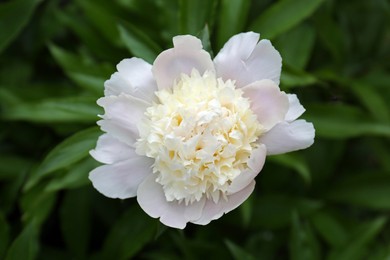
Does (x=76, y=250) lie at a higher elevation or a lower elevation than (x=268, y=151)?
lower

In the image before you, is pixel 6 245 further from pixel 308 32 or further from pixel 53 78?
pixel 308 32

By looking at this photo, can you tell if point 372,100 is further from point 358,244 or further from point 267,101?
point 267,101

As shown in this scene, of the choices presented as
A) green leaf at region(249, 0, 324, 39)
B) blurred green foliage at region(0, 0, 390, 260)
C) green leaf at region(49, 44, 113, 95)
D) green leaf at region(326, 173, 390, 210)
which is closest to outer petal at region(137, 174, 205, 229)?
blurred green foliage at region(0, 0, 390, 260)

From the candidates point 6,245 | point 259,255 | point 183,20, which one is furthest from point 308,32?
point 6,245

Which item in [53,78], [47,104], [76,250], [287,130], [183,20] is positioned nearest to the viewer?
[287,130]

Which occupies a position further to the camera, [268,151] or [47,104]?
[47,104]

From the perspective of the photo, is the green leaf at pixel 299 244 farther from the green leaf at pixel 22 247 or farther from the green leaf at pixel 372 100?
the green leaf at pixel 22 247

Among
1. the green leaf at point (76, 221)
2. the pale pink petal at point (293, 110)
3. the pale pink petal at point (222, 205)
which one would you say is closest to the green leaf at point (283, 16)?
the pale pink petal at point (293, 110)
